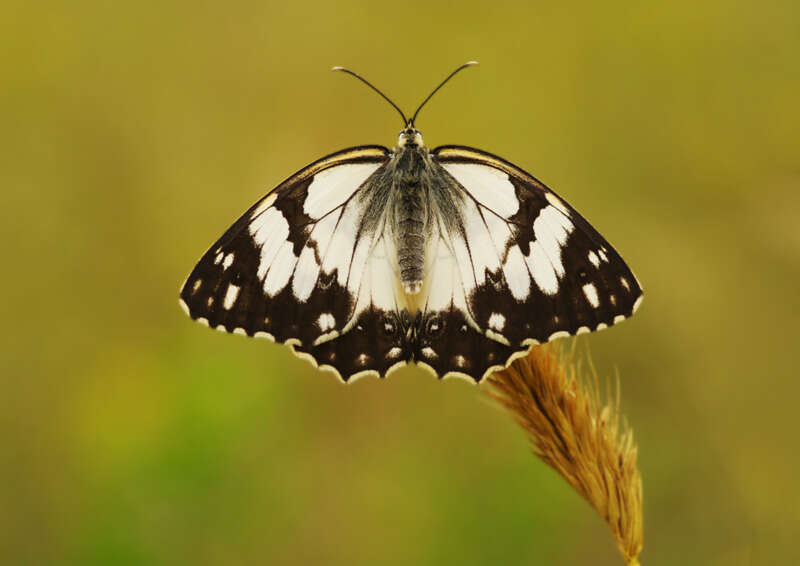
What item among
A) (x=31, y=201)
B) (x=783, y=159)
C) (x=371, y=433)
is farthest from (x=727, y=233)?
(x=31, y=201)

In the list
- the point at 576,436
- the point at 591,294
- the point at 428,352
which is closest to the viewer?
the point at 576,436

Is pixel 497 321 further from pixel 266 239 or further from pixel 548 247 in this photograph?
pixel 266 239

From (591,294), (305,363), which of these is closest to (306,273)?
(591,294)

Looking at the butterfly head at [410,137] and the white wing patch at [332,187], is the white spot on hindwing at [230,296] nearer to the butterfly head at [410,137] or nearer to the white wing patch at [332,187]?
the white wing patch at [332,187]

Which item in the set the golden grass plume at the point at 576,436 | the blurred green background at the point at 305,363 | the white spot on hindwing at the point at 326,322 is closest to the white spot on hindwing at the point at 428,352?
the white spot on hindwing at the point at 326,322

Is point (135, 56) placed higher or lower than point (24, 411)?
higher

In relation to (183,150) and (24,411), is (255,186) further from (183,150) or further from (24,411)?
(24,411)
